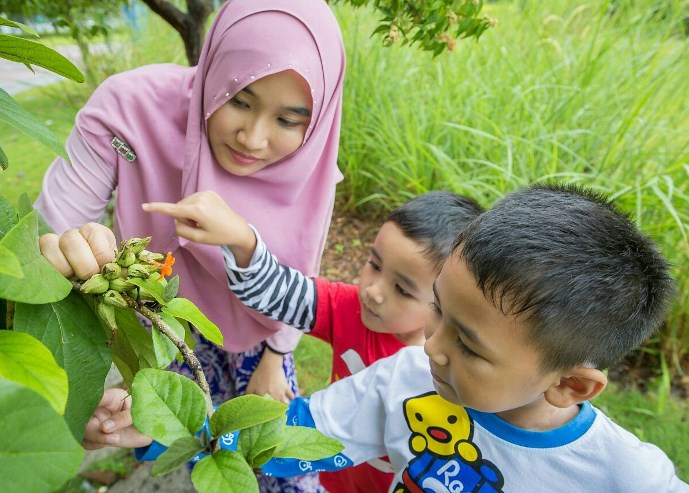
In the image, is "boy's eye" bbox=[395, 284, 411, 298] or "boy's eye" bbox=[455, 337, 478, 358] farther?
"boy's eye" bbox=[395, 284, 411, 298]

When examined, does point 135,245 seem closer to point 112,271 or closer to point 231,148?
point 112,271

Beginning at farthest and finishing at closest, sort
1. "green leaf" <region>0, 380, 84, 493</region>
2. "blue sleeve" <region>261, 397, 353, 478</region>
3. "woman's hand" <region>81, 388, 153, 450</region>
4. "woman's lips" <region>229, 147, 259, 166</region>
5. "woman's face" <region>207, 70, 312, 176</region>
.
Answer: "woman's lips" <region>229, 147, 259, 166</region>, "woman's face" <region>207, 70, 312, 176</region>, "blue sleeve" <region>261, 397, 353, 478</region>, "woman's hand" <region>81, 388, 153, 450</region>, "green leaf" <region>0, 380, 84, 493</region>

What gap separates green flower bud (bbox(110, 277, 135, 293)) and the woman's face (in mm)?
774

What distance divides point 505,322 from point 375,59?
322 centimetres

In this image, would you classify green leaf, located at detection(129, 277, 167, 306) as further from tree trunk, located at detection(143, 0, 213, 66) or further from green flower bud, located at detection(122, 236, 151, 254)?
tree trunk, located at detection(143, 0, 213, 66)

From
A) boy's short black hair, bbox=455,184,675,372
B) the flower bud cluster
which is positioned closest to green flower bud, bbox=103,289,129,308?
the flower bud cluster

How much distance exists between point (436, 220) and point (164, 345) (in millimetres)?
920

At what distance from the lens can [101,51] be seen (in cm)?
441

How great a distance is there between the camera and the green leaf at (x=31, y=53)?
0.62m

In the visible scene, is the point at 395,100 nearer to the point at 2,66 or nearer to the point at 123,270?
the point at 123,270

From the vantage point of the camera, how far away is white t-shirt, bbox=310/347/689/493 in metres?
0.94

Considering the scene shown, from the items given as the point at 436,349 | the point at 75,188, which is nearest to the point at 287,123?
the point at 75,188

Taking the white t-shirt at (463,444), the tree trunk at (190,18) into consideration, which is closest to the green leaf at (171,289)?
the white t-shirt at (463,444)

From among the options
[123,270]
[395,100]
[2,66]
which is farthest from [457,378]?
[2,66]
